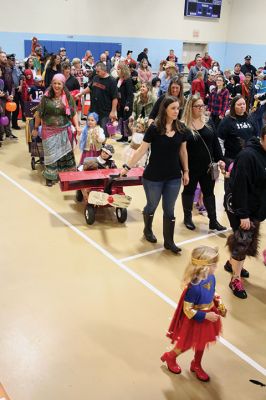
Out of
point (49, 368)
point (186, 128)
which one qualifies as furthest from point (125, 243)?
point (49, 368)

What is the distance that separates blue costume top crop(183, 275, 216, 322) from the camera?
271 cm

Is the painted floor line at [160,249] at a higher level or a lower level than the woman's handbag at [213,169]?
lower

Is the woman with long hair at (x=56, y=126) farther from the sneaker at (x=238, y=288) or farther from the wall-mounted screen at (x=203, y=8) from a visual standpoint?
the wall-mounted screen at (x=203, y=8)

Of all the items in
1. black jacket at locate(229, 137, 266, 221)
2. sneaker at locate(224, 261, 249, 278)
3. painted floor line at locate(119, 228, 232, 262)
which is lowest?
painted floor line at locate(119, 228, 232, 262)

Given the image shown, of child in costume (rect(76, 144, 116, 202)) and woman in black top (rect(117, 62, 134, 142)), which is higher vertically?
woman in black top (rect(117, 62, 134, 142))

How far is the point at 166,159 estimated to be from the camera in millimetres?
4387

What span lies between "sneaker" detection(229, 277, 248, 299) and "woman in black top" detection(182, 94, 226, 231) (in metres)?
1.37

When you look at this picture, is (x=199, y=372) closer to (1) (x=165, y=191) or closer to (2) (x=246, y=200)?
(2) (x=246, y=200)

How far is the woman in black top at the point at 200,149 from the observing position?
4.84 meters

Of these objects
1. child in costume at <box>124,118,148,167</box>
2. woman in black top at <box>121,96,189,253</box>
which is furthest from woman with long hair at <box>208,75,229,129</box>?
woman in black top at <box>121,96,189,253</box>

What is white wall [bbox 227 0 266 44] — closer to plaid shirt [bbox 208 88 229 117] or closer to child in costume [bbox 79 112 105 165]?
plaid shirt [bbox 208 88 229 117]

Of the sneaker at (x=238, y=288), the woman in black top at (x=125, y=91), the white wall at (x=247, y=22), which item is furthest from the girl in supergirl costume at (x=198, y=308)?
the white wall at (x=247, y=22)

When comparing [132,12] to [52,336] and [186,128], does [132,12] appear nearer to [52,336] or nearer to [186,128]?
[186,128]

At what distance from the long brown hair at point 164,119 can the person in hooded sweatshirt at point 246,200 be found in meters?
0.86
